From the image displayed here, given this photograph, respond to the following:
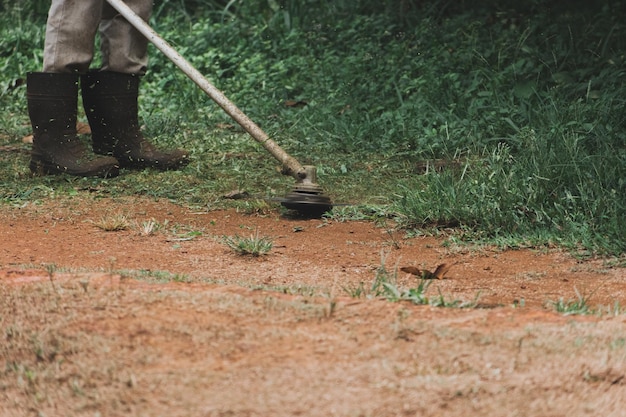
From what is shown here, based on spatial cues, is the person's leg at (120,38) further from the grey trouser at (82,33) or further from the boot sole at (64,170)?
the boot sole at (64,170)

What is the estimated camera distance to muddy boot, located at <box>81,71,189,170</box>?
478 cm

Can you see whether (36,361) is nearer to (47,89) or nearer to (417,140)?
(47,89)

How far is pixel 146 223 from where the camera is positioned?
3.68 meters

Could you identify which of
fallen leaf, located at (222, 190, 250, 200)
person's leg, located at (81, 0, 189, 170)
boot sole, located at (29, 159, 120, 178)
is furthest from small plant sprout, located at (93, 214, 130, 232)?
person's leg, located at (81, 0, 189, 170)

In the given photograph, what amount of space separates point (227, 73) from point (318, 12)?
0.90m

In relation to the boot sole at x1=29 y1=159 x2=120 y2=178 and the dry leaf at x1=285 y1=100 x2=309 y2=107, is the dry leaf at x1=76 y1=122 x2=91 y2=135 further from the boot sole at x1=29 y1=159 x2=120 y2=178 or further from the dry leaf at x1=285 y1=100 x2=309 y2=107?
the dry leaf at x1=285 y1=100 x2=309 y2=107

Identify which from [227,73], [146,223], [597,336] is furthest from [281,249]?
[227,73]

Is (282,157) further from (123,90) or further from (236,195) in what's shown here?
(123,90)

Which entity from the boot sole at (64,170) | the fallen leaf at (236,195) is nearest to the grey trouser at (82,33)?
the boot sole at (64,170)

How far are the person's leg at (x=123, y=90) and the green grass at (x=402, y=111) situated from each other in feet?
0.41

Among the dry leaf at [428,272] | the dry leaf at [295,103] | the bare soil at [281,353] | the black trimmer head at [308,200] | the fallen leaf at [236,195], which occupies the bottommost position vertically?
the fallen leaf at [236,195]

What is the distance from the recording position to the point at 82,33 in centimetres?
459

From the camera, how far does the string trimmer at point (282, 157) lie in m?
3.92

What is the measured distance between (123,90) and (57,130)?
1.30 feet
